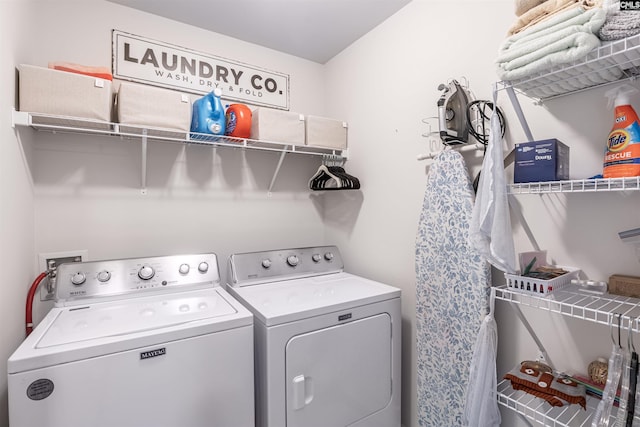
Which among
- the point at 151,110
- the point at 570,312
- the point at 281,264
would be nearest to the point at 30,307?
the point at 151,110

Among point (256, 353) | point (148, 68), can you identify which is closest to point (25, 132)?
point (148, 68)

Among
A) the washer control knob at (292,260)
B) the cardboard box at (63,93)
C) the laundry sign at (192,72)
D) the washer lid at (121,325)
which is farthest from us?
the washer control knob at (292,260)

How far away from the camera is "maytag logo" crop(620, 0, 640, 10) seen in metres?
0.81

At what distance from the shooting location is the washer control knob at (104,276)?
1572mm

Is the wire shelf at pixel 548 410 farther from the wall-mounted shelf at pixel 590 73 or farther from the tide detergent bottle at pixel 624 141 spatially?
the wall-mounted shelf at pixel 590 73

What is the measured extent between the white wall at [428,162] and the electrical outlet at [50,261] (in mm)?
1725

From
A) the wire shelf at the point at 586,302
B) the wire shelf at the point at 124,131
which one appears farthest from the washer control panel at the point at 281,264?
the wire shelf at the point at 586,302

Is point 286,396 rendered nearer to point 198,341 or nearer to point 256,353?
point 256,353

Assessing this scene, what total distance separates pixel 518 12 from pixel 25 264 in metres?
2.34

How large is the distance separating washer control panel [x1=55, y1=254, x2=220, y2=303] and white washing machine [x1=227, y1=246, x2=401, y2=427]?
0.18 meters

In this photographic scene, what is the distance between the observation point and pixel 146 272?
1.67m

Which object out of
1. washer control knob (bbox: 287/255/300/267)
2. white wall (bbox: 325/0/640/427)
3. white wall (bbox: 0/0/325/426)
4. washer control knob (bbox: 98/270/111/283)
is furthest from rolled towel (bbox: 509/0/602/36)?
washer control knob (bbox: 98/270/111/283)

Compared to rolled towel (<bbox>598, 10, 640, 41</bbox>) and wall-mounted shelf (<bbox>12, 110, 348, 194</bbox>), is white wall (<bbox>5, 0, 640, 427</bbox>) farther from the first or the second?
rolled towel (<bbox>598, 10, 640, 41</bbox>)

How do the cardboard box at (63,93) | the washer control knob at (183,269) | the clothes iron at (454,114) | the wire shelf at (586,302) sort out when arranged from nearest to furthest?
the wire shelf at (586,302) → the cardboard box at (63,93) → the clothes iron at (454,114) → the washer control knob at (183,269)
